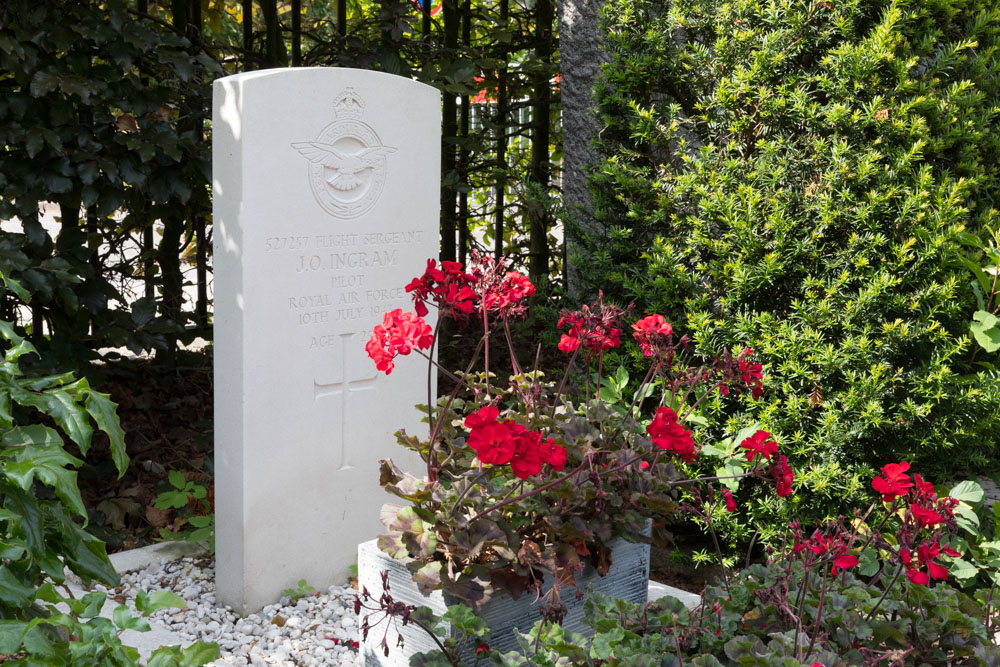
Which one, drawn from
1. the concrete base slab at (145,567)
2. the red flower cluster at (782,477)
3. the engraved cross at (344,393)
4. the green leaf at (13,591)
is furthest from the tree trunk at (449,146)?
the green leaf at (13,591)

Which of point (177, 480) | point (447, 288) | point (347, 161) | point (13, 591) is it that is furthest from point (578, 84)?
point (13, 591)

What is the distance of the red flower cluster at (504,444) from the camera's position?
166 cm

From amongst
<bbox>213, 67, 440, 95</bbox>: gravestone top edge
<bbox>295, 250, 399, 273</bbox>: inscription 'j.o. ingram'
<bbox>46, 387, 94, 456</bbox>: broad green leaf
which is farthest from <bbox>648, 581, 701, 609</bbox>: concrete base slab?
<bbox>213, 67, 440, 95</bbox>: gravestone top edge

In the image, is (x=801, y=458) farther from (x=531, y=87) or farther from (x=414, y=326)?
(x=531, y=87)

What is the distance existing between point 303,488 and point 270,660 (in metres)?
0.61

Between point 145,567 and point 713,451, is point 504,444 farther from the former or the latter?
point 145,567

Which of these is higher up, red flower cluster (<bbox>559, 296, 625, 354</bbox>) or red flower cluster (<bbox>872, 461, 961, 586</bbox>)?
red flower cluster (<bbox>559, 296, 625, 354</bbox>)

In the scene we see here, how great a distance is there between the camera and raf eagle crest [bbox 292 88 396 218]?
3035 millimetres

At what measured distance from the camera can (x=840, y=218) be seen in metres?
2.87

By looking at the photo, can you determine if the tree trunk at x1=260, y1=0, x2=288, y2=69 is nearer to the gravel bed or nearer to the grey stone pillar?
the grey stone pillar

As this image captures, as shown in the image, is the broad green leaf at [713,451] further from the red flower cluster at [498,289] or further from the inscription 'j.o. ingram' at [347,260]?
the inscription 'j.o. ingram' at [347,260]

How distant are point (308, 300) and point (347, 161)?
51 cm

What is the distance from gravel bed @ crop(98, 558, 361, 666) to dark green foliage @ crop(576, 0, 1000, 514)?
148 centimetres

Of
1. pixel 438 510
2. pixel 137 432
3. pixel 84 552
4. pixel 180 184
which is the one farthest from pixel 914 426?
pixel 137 432
